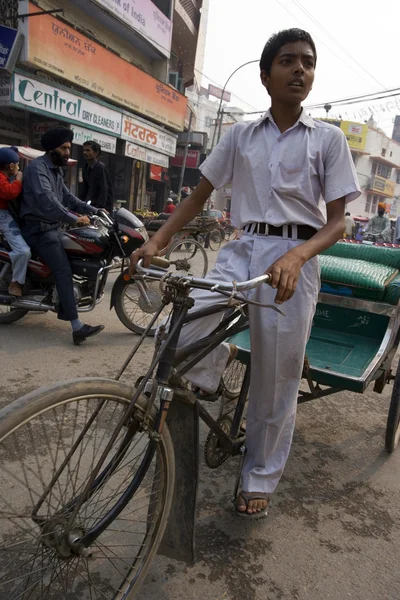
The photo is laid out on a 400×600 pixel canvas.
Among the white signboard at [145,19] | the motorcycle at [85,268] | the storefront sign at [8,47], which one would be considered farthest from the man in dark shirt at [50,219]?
the white signboard at [145,19]

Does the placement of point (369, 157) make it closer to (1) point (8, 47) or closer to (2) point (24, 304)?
(1) point (8, 47)

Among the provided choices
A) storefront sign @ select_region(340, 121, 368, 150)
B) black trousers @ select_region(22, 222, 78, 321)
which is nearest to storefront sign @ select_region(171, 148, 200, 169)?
black trousers @ select_region(22, 222, 78, 321)

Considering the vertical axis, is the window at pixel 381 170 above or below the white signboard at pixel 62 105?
above

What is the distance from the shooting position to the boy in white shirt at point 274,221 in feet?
5.58

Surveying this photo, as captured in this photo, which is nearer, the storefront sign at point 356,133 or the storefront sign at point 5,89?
the storefront sign at point 5,89

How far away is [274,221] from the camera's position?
1.77 meters

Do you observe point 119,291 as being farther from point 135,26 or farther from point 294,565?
point 135,26

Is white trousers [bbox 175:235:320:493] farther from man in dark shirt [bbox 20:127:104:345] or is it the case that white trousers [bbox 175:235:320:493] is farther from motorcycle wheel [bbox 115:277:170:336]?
motorcycle wheel [bbox 115:277:170:336]

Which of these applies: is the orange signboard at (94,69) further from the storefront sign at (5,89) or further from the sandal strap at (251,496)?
the sandal strap at (251,496)

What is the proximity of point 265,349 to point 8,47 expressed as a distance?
9.51 meters

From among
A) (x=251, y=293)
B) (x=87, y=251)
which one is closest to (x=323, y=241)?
(x=251, y=293)

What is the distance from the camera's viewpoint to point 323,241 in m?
1.64

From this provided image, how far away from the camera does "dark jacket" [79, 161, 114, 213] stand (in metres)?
5.89

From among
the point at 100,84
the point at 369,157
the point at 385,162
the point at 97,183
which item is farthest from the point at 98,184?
the point at 385,162
